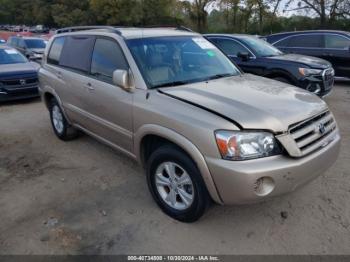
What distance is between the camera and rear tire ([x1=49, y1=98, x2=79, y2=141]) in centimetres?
553

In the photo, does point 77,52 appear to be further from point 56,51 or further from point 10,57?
point 10,57

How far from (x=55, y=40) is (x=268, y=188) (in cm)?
441

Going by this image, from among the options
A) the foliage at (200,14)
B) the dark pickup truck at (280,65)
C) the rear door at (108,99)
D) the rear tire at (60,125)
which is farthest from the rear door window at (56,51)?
the foliage at (200,14)

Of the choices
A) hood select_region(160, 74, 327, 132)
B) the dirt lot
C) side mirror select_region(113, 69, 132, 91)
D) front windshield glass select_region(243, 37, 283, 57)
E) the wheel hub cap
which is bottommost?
the dirt lot

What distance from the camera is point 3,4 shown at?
77438 mm

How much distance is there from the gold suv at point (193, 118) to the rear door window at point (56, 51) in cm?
65

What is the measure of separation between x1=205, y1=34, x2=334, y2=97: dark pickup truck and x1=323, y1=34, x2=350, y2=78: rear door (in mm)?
2447

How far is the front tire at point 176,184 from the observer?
9.88ft

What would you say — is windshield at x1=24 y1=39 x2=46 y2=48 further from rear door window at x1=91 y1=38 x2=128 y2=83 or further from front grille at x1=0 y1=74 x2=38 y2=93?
rear door window at x1=91 y1=38 x2=128 y2=83

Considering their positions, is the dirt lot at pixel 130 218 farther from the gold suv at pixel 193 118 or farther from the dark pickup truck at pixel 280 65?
the dark pickup truck at pixel 280 65

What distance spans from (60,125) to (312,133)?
13.5 ft

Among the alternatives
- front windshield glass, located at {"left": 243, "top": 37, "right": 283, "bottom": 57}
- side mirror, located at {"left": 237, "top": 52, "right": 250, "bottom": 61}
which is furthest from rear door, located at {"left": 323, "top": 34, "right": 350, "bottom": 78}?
side mirror, located at {"left": 237, "top": 52, "right": 250, "bottom": 61}

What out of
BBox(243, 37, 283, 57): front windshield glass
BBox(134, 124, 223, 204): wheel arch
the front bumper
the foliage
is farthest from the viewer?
the foliage

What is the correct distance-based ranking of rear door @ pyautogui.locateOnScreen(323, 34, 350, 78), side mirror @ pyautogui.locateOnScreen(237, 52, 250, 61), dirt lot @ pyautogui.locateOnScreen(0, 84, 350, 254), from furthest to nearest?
rear door @ pyautogui.locateOnScreen(323, 34, 350, 78)
side mirror @ pyautogui.locateOnScreen(237, 52, 250, 61)
dirt lot @ pyautogui.locateOnScreen(0, 84, 350, 254)
